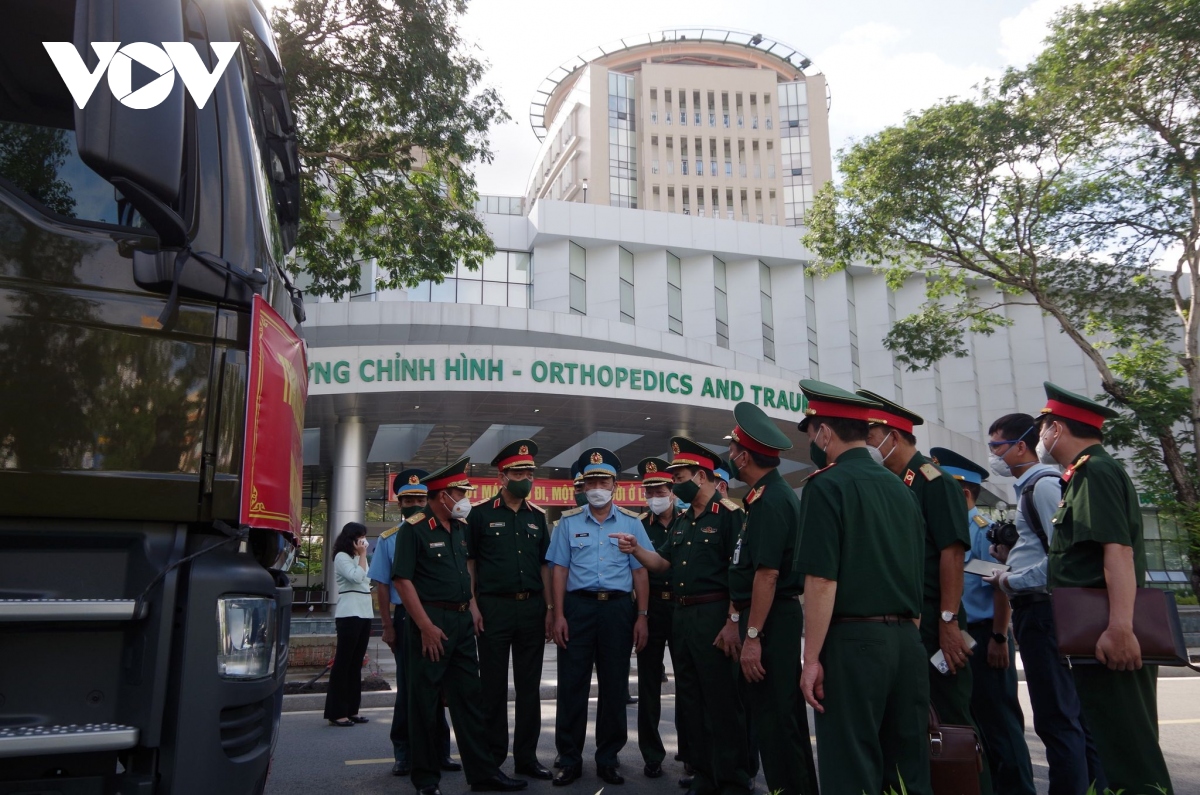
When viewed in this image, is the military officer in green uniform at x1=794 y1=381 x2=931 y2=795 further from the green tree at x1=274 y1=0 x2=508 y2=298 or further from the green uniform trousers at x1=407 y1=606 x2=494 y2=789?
the green tree at x1=274 y1=0 x2=508 y2=298

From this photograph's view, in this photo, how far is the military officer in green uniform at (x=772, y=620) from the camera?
4.23 metres

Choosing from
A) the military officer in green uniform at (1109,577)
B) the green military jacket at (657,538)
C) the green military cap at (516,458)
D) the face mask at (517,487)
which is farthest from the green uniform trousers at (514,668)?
the military officer in green uniform at (1109,577)

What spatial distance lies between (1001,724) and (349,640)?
5.00 metres

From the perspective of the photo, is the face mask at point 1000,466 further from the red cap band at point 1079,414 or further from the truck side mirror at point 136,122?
the truck side mirror at point 136,122

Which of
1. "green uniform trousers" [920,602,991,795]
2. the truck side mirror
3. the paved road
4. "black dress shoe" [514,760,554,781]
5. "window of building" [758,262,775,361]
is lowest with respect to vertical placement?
the paved road

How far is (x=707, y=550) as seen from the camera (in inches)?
211

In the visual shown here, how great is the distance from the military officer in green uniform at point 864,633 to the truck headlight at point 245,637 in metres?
1.91

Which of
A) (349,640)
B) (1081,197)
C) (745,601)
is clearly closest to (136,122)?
(745,601)

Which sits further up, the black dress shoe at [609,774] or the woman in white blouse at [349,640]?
the woman in white blouse at [349,640]

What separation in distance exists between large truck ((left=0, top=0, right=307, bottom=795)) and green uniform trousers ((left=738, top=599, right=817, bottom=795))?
236 centimetres

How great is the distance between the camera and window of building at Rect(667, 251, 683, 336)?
3119cm

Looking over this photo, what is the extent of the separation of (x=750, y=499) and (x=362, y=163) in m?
8.92

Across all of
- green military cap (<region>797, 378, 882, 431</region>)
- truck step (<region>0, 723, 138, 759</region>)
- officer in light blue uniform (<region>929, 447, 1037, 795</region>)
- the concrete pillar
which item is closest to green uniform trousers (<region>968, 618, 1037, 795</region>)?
officer in light blue uniform (<region>929, 447, 1037, 795</region>)

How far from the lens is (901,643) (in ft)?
11.2
